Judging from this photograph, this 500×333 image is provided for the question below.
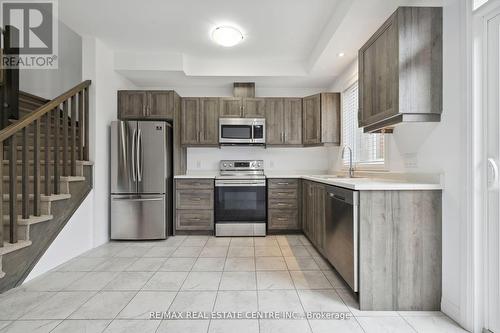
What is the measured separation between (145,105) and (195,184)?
1.44 meters

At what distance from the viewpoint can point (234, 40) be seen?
10.3 feet

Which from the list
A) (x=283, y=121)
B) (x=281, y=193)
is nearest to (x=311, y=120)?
(x=283, y=121)

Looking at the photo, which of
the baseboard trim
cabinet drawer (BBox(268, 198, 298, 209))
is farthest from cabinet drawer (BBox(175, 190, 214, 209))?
the baseboard trim

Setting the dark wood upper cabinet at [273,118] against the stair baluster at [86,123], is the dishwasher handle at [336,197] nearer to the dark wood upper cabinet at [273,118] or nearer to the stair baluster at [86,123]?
the dark wood upper cabinet at [273,118]

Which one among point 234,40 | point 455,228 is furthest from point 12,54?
point 455,228

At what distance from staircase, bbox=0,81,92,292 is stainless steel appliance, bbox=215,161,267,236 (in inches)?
69.9

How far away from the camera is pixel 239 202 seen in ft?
12.9

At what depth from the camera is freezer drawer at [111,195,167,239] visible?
3.60m

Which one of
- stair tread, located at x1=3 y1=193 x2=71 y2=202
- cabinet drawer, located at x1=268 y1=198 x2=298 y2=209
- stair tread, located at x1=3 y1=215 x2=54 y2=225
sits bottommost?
cabinet drawer, located at x1=268 y1=198 x2=298 y2=209

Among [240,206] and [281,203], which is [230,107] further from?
[281,203]

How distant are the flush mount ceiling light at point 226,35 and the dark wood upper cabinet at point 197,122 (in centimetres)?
121

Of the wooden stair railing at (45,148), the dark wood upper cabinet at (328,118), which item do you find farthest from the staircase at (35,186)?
the dark wood upper cabinet at (328,118)

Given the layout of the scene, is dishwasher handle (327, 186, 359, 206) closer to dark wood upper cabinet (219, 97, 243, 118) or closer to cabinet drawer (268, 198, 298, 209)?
cabinet drawer (268, 198, 298, 209)

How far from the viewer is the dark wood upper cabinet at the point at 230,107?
4.19 meters
